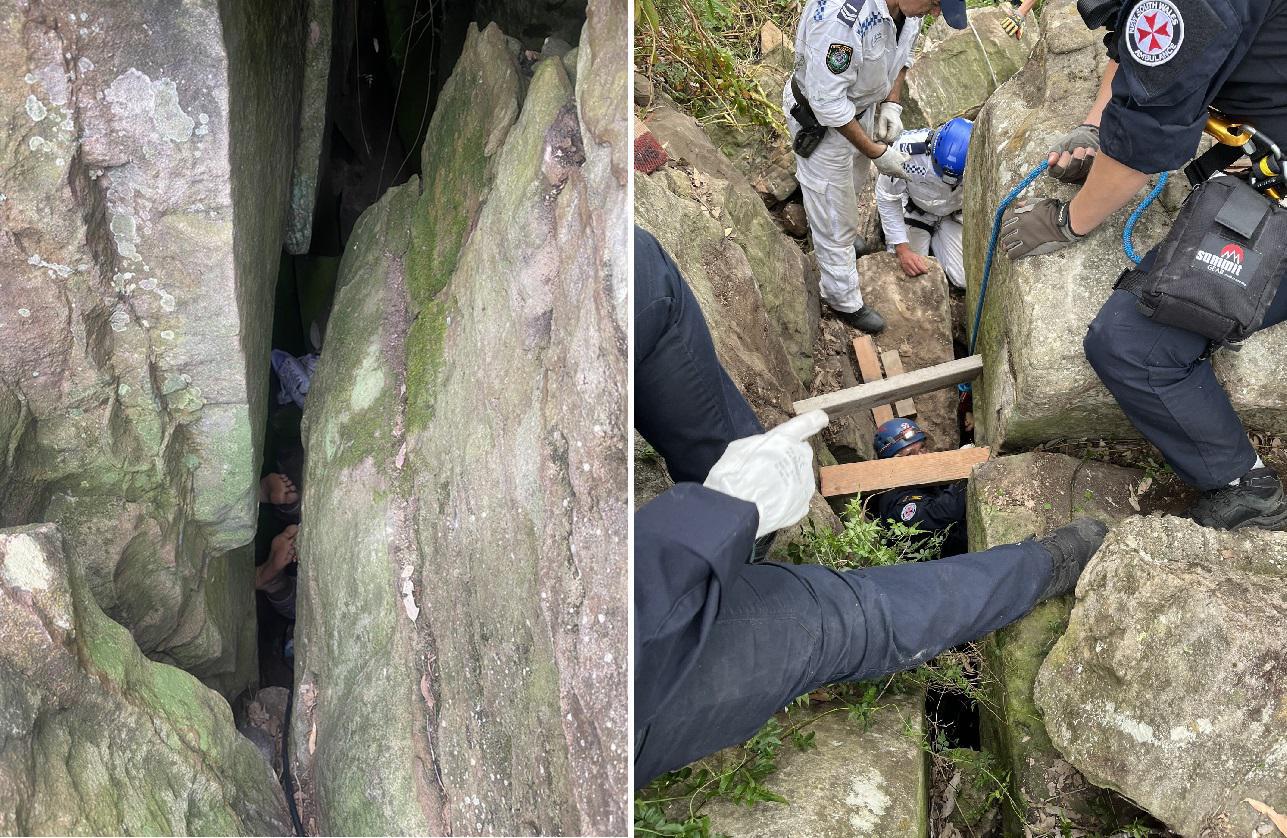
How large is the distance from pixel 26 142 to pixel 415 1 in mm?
1452

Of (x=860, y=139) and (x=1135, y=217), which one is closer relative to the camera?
(x=1135, y=217)

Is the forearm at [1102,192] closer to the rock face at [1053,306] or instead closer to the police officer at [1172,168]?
the police officer at [1172,168]

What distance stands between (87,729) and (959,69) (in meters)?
6.05

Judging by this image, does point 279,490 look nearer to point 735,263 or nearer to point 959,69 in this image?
point 735,263

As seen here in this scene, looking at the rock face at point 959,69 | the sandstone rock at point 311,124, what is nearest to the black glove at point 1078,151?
the sandstone rock at point 311,124

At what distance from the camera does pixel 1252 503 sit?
9.98 ft

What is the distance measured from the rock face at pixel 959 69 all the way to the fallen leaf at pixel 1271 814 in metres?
4.57

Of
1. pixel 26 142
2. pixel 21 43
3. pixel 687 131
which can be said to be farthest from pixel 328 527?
pixel 687 131

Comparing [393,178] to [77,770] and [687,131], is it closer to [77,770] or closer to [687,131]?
[687,131]

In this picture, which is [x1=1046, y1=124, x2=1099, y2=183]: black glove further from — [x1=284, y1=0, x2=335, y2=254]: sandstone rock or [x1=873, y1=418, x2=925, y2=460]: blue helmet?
[x1=284, y1=0, x2=335, y2=254]: sandstone rock

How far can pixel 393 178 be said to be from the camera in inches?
145

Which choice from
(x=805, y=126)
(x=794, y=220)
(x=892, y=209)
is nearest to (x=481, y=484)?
(x=805, y=126)

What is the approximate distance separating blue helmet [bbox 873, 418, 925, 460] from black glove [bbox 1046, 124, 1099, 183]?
1.32 meters

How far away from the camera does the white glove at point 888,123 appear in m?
4.99
